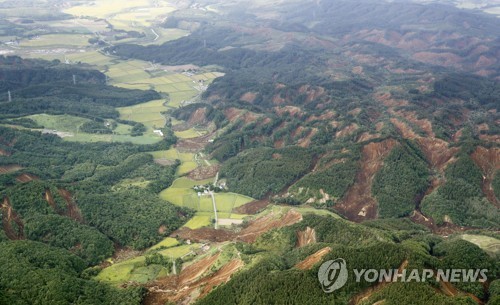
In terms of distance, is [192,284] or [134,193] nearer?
[192,284]

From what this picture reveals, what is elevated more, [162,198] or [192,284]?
[192,284]

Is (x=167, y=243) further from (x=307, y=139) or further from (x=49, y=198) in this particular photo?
(x=307, y=139)

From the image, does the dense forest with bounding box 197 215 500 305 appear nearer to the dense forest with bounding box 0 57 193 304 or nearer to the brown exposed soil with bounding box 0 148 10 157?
the dense forest with bounding box 0 57 193 304

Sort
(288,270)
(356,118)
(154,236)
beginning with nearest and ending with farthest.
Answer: (288,270), (154,236), (356,118)

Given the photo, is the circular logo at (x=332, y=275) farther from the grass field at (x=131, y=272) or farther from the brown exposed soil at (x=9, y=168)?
the brown exposed soil at (x=9, y=168)

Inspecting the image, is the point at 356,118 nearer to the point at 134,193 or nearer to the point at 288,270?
the point at 134,193

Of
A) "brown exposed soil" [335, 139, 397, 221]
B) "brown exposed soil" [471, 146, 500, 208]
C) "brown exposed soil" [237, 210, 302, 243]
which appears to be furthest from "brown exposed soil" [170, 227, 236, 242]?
"brown exposed soil" [471, 146, 500, 208]

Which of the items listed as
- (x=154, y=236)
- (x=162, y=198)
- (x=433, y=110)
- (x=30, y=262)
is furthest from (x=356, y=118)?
(x=30, y=262)

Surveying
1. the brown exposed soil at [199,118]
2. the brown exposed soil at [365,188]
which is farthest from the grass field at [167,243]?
the brown exposed soil at [199,118]
